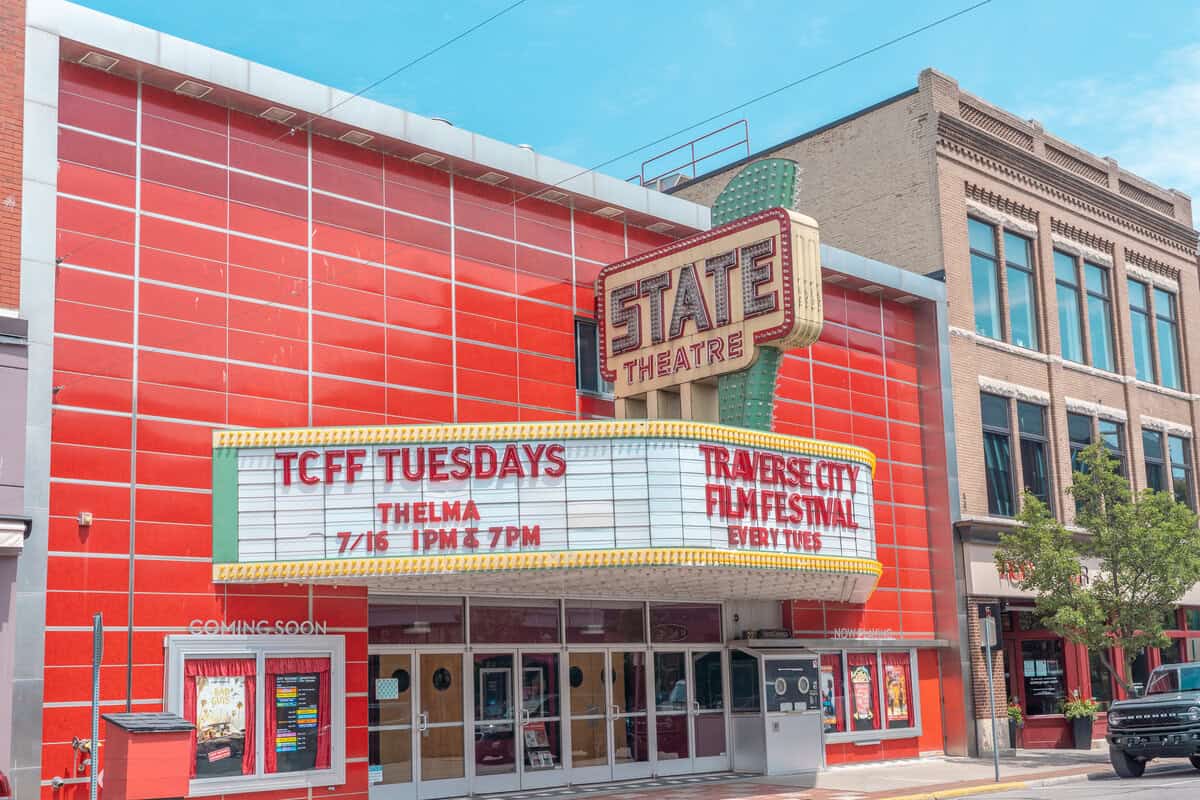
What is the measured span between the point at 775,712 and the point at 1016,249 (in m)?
15.2

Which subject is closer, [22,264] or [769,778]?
[22,264]

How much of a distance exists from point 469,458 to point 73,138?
678 cm

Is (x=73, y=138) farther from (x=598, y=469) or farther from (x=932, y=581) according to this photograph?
(x=932, y=581)

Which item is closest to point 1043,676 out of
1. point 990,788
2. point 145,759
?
point 990,788

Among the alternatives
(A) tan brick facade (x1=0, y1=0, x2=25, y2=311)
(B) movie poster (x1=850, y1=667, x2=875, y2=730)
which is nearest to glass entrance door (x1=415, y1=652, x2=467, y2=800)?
(A) tan brick facade (x1=0, y1=0, x2=25, y2=311)

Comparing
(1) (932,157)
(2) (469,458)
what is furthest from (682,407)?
(1) (932,157)

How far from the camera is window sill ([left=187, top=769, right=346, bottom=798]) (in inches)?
676

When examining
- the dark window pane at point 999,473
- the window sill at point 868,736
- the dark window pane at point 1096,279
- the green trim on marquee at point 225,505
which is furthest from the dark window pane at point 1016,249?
the green trim on marquee at point 225,505

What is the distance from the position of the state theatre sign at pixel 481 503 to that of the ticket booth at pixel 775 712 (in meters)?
5.81

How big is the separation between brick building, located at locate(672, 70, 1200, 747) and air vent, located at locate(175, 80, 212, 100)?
14596 millimetres

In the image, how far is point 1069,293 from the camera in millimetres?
35188

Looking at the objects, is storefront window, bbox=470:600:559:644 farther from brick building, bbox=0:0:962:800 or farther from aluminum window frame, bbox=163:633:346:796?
aluminum window frame, bbox=163:633:346:796

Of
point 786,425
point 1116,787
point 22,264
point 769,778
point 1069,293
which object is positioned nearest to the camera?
point 22,264

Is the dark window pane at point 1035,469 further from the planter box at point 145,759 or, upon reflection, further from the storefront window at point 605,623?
the planter box at point 145,759
